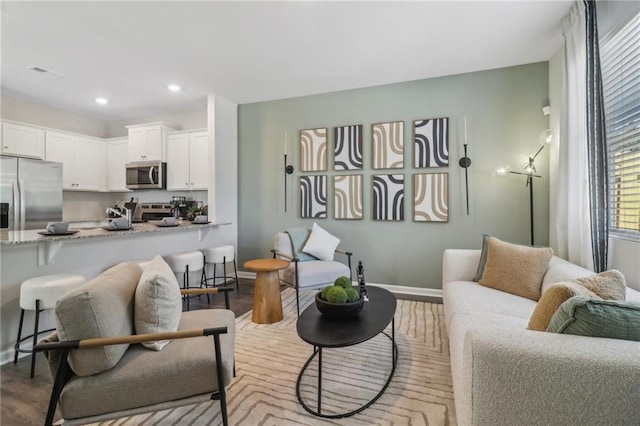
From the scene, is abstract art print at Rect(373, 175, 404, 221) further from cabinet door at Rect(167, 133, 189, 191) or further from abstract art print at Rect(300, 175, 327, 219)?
cabinet door at Rect(167, 133, 189, 191)

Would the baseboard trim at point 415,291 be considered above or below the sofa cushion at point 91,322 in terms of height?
below

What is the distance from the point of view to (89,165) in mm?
5098

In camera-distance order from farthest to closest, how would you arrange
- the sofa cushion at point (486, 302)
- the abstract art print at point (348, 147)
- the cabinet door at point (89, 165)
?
the cabinet door at point (89, 165) → the abstract art print at point (348, 147) → the sofa cushion at point (486, 302)

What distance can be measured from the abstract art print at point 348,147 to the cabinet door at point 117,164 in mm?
3905

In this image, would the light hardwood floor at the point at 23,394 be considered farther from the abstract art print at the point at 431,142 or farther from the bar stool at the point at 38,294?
the abstract art print at the point at 431,142

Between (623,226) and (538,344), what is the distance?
1753 mm

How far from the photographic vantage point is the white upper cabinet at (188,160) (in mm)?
4598

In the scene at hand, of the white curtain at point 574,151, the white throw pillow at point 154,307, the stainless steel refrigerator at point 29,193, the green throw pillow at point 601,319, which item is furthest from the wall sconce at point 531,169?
the stainless steel refrigerator at point 29,193

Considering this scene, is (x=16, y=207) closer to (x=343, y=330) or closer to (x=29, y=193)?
(x=29, y=193)

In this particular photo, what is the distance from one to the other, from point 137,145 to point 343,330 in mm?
4893

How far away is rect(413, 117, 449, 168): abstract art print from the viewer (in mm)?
3607

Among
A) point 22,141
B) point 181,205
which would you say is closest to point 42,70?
point 22,141

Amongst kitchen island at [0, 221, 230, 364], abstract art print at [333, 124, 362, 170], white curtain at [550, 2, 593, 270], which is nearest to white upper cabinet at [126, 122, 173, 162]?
kitchen island at [0, 221, 230, 364]

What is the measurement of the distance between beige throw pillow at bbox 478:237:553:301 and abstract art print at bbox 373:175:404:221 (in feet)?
4.81
